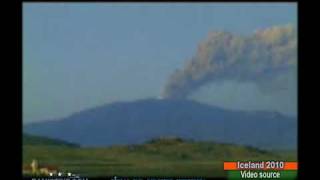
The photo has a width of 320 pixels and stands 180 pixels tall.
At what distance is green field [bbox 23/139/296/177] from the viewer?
7.98 metres

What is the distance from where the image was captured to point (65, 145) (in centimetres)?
813

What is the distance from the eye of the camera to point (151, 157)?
26.5 ft

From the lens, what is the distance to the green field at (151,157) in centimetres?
798
